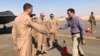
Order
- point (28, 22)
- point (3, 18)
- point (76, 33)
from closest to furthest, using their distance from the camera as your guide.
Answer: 1. point (28, 22)
2. point (76, 33)
3. point (3, 18)

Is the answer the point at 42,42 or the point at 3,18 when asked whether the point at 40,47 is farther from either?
the point at 3,18

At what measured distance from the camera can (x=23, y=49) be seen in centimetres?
716

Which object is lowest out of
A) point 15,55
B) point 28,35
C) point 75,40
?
point 15,55

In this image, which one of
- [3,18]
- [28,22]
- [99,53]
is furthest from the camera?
[3,18]

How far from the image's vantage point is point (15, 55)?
1479 cm

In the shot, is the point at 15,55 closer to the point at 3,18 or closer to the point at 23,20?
the point at 23,20

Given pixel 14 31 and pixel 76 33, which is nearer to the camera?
pixel 14 31

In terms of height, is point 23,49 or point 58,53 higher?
point 23,49

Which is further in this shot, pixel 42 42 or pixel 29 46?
pixel 42 42

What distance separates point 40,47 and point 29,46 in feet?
23.7

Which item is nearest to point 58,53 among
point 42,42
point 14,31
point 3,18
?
point 42,42

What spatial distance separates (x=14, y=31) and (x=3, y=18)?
27483 millimetres

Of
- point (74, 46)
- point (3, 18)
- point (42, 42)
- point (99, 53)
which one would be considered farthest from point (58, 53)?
point (3, 18)

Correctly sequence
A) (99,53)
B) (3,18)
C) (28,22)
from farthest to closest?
(3,18)
(99,53)
(28,22)
